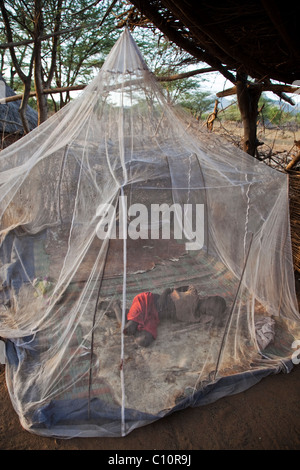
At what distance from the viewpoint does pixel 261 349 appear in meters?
2.45

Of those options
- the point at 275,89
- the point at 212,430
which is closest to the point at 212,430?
the point at 212,430

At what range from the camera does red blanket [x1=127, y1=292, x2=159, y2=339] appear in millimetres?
2420

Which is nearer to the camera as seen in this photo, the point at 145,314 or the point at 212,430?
the point at 212,430

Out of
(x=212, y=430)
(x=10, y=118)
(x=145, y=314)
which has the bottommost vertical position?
(x=212, y=430)

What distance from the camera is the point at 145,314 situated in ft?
8.04

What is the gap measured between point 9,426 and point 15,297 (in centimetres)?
111

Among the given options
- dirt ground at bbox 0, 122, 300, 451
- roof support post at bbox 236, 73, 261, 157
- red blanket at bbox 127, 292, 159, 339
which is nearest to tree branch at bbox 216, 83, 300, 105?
roof support post at bbox 236, 73, 261, 157

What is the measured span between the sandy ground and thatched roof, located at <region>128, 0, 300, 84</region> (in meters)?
2.40

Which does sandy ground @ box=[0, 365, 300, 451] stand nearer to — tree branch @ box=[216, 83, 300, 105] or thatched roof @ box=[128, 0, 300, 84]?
thatched roof @ box=[128, 0, 300, 84]

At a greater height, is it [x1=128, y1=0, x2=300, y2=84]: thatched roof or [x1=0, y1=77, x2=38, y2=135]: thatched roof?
[x1=0, y1=77, x2=38, y2=135]: thatched roof

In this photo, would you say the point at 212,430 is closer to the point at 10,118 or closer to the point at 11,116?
the point at 10,118

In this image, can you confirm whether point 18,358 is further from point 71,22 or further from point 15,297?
point 71,22

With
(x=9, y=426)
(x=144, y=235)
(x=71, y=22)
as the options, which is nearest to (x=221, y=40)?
(x=144, y=235)

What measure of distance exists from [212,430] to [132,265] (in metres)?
1.44
